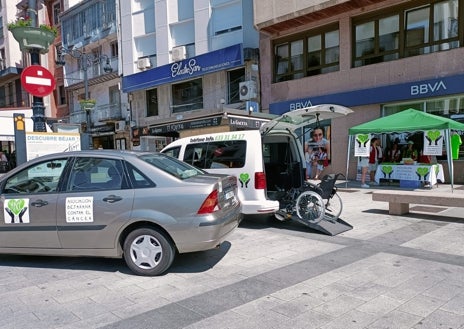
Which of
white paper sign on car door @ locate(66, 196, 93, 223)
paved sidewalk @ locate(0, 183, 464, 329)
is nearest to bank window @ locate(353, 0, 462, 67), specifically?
Result: paved sidewalk @ locate(0, 183, 464, 329)

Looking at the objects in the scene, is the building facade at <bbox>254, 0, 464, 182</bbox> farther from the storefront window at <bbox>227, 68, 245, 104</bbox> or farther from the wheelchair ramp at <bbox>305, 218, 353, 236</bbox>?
the wheelchair ramp at <bbox>305, 218, 353, 236</bbox>

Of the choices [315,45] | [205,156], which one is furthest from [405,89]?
[205,156]

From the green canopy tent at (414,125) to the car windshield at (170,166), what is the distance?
7.61 meters

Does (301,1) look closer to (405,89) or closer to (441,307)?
(405,89)

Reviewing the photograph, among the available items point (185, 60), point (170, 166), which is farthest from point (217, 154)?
point (185, 60)

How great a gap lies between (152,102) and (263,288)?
2097 cm

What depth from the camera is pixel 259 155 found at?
6.57m

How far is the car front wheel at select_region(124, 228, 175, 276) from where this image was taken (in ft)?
14.5

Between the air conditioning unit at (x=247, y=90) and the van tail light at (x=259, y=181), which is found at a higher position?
the air conditioning unit at (x=247, y=90)

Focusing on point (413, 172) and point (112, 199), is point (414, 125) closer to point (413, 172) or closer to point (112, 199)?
point (413, 172)

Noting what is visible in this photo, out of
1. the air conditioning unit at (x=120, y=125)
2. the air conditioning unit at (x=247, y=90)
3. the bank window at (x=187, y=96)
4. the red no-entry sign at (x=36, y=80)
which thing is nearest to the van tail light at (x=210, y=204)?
the red no-entry sign at (x=36, y=80)

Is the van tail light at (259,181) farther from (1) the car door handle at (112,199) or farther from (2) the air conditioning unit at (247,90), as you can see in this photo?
(2) the air conditioning unit at (247,90)

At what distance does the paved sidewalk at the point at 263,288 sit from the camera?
11.1 ft

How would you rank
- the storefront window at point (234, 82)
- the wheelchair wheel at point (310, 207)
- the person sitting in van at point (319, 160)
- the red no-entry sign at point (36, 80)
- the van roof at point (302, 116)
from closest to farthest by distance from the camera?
the wheelchair wheel at point (310, 207) → the van roof at point (302, 116) → the red no-entry sign at point (36, 80) → the person sitting in van at point (319, 160) → the storefront window at point (234, 82)
